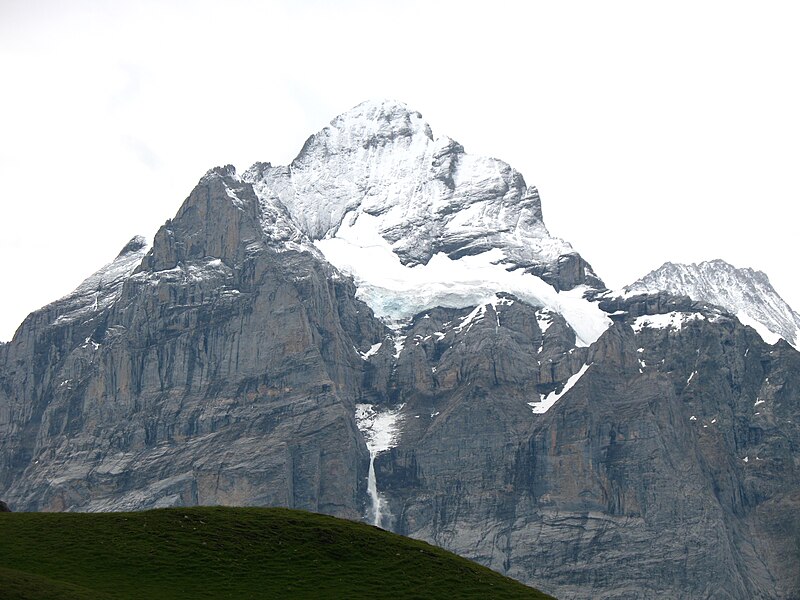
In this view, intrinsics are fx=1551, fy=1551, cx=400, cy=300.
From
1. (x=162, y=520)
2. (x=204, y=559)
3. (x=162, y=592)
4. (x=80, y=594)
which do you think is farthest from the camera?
(x=162, y=520)

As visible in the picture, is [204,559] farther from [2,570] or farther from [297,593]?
[2,570]

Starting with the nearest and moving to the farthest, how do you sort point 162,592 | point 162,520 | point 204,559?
point 162,592 < point 204,559 < point 162,520

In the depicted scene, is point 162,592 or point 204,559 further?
point 204,559

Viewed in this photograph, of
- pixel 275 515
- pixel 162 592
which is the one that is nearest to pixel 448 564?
pixel 275 515

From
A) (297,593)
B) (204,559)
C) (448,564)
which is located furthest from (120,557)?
(448,564)

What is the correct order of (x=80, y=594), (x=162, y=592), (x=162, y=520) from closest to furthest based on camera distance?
(x=80, y=594) < (x=162, y=592) < (x=162, y=520)

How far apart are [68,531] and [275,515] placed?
18.0 meters

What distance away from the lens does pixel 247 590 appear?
107m

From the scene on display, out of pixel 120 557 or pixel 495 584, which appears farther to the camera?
pixel 495 584

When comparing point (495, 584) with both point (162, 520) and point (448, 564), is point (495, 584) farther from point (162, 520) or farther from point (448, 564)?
point (162, 520)

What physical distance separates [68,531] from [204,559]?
432 inches

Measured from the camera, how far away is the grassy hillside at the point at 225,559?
106 meters

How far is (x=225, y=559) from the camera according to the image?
4427 inches

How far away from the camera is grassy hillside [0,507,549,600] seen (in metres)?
106
